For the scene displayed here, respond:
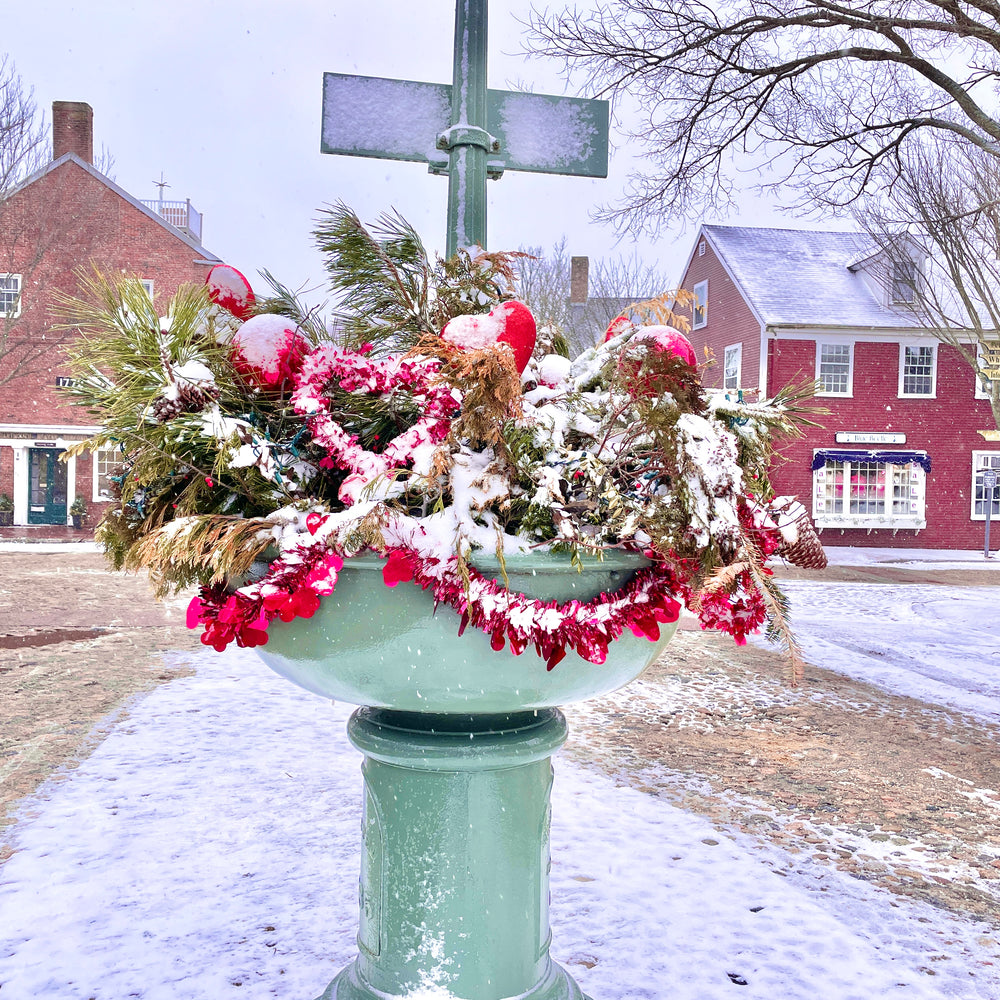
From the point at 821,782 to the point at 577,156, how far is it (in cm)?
303

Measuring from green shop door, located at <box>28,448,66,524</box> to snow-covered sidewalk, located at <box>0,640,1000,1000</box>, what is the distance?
15983mm

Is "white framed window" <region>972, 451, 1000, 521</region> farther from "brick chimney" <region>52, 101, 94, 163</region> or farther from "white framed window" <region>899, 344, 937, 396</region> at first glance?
"brick chimney" <region>52, 101, 94, 163</region>

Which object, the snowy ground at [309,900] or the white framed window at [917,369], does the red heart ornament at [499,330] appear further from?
the white framed window at [917,369]

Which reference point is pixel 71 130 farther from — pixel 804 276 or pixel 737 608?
pixel 737 608

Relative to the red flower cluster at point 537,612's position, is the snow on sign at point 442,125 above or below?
above

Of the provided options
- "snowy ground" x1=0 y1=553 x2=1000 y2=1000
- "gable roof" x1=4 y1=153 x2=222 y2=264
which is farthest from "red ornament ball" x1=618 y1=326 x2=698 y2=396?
"gable roof" x1=4 y1=153 x2=222 y2=264

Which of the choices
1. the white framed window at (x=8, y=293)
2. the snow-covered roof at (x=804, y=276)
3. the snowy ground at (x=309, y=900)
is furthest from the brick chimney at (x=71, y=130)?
the snowy ground at (x=309, y=900)

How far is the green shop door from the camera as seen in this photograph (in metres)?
17.8

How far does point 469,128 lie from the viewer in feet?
5.91

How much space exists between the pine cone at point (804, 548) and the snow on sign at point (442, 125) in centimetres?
100

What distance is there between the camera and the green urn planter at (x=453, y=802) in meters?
1.33

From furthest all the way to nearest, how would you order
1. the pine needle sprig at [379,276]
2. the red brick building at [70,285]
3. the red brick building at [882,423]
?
the red brick building at [882,423]
the red brick building at [70,285]
the pine needle sprig at [379,276]

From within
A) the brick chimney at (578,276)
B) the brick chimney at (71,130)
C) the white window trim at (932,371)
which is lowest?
the white window trim at (932,371)

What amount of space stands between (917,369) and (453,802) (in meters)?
18.8
